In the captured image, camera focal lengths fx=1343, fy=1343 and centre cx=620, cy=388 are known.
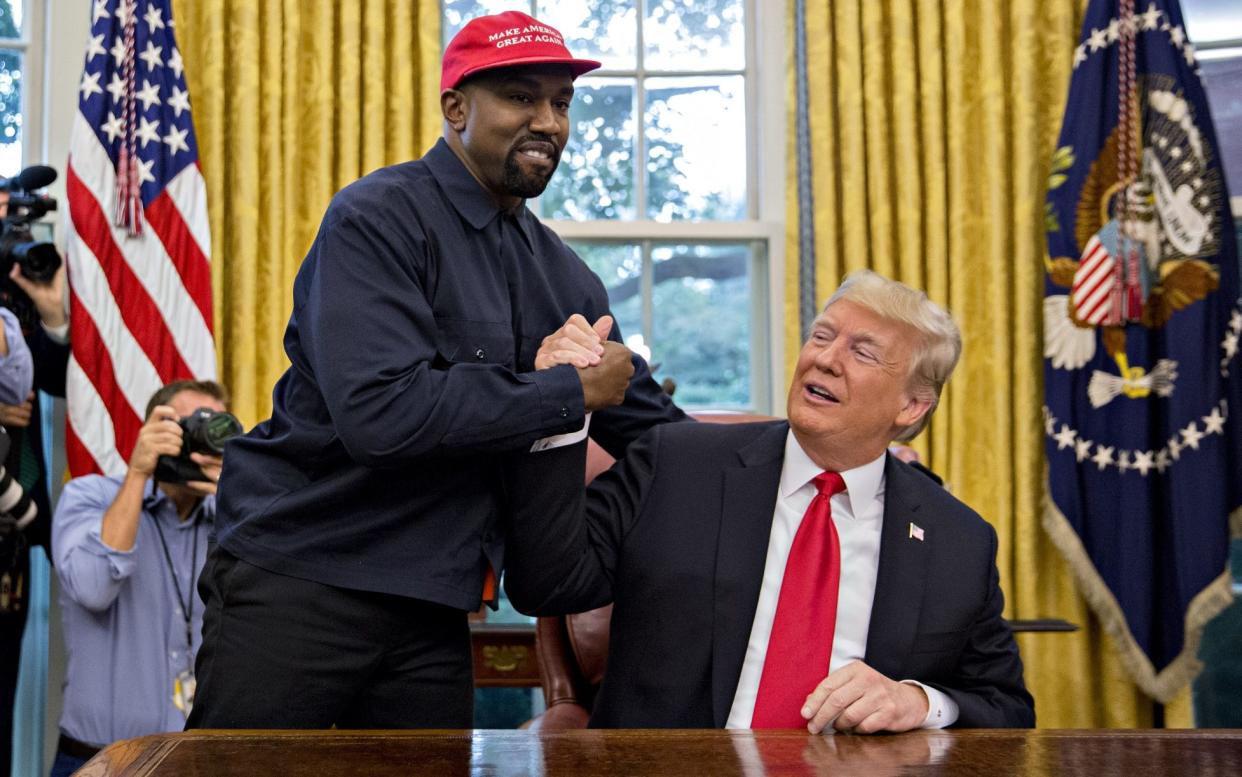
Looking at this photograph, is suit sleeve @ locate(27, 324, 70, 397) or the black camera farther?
suit sleeve @ locate(27, 324, 70, 397)

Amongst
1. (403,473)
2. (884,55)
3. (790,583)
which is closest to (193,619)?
(403,473)

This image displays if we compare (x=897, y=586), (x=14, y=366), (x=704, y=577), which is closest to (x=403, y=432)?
(x=704, y=577)

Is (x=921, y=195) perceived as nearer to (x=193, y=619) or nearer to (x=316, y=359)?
(x=193, y=619)

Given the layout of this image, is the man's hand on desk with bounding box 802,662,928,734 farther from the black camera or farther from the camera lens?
the black camera

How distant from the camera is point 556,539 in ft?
5.59

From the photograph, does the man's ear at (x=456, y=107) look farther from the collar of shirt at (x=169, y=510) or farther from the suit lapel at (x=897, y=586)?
the collar of shirt at (x=169, y=510)

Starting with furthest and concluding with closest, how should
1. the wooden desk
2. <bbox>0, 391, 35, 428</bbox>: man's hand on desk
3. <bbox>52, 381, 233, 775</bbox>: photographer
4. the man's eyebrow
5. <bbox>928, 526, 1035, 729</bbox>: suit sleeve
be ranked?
<bbox>0, 391, 35, 428</bbox>: man's hand on desk → <bbox>52, 381, 233, 775</bbox>: photographer → the man's eyebrow → <bbox>928, 526, 1035, 729</bbox>: suit sleeve → the wooden desk

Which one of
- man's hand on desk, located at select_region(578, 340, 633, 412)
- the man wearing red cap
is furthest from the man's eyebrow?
man's hand on desk, located at select_region(578, 340, 633, 412)

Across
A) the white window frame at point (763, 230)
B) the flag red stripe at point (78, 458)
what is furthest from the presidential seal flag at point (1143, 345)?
the flag red stripe at point (78, 458)

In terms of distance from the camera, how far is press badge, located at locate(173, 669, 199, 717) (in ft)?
10.1

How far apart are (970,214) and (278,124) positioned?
1983 millimetres

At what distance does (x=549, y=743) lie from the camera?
126cm

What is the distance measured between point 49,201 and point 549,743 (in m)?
2.49

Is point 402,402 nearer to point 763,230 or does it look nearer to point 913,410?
point 913,410
